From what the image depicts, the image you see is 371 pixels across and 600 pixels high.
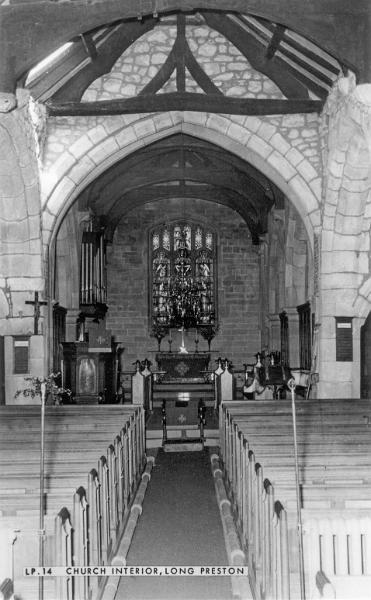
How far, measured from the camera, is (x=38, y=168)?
32.8 ft

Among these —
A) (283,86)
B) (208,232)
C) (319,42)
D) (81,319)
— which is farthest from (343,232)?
(208,232)

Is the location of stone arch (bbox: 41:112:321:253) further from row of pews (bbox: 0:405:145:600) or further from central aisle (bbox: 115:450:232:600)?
central aisle (bbox: 115:450:232:600)

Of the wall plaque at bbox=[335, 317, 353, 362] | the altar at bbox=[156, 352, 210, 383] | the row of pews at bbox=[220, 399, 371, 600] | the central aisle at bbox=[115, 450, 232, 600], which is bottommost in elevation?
the central aisle at bbox=[115, 450, 232, 600]

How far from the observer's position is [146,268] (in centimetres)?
1769

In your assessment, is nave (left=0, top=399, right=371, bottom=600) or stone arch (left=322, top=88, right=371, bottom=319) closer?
nave (left=0, top=399, right=371, bottom=600)

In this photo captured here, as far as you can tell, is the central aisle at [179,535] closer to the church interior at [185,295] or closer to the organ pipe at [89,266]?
the church interior at [185,295]

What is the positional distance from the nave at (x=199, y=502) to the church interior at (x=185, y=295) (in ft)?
0.06

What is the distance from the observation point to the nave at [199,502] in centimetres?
318

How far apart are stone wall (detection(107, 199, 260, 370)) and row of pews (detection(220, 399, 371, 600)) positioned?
10.9 metres

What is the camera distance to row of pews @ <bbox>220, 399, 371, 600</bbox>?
3.17m

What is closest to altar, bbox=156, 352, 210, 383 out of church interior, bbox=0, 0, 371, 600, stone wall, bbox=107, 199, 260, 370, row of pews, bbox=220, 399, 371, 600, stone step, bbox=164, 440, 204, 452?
Answer: church interior, bbox=0, 0, 371, 600

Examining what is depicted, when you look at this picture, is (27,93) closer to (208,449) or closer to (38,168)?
(38,168)

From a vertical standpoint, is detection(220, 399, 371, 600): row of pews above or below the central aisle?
above

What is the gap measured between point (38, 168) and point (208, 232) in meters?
8.36
